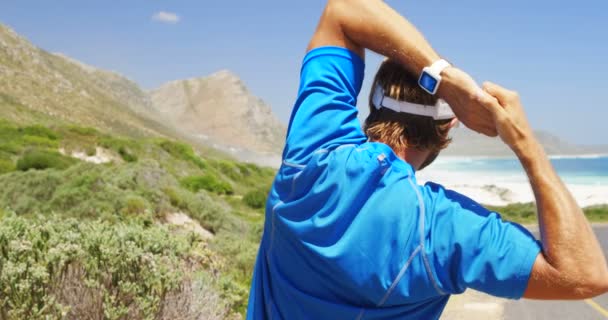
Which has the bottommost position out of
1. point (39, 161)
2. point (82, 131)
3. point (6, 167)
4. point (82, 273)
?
point (82, 131)

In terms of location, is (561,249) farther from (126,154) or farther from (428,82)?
(126,154)

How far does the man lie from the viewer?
125 cm

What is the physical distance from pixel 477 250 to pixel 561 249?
0.54 feet

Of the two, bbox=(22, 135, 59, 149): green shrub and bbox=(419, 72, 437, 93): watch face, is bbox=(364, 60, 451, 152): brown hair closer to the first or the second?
bbox=(419, 72, 437, 93): watch face

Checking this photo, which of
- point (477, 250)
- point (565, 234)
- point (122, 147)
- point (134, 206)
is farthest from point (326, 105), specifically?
point (122, 147)

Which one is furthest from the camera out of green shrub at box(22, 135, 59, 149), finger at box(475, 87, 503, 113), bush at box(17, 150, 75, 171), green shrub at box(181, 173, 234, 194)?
green shrub at box(181, 173, 234, 194)

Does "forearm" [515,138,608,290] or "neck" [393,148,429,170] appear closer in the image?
"forearm" [515,138,608,290]

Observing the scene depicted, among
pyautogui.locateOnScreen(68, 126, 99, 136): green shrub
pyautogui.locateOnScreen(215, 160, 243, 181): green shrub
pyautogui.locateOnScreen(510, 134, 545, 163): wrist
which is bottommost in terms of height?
pyautogui.locateOnScreen(215, 160, 243, 181): green shrub

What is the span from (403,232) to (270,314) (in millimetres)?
528

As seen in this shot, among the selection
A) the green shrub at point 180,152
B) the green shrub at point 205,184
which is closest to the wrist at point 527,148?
the green shrub at point 205,184

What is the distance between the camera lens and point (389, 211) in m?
1.32

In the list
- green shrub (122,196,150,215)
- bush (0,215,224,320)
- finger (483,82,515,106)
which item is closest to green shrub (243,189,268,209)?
green shrub (122,196,150,215)

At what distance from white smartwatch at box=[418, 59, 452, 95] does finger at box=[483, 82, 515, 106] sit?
0.11 m

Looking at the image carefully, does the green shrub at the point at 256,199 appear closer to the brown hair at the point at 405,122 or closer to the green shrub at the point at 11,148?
the green shrub at the point at 11,148
